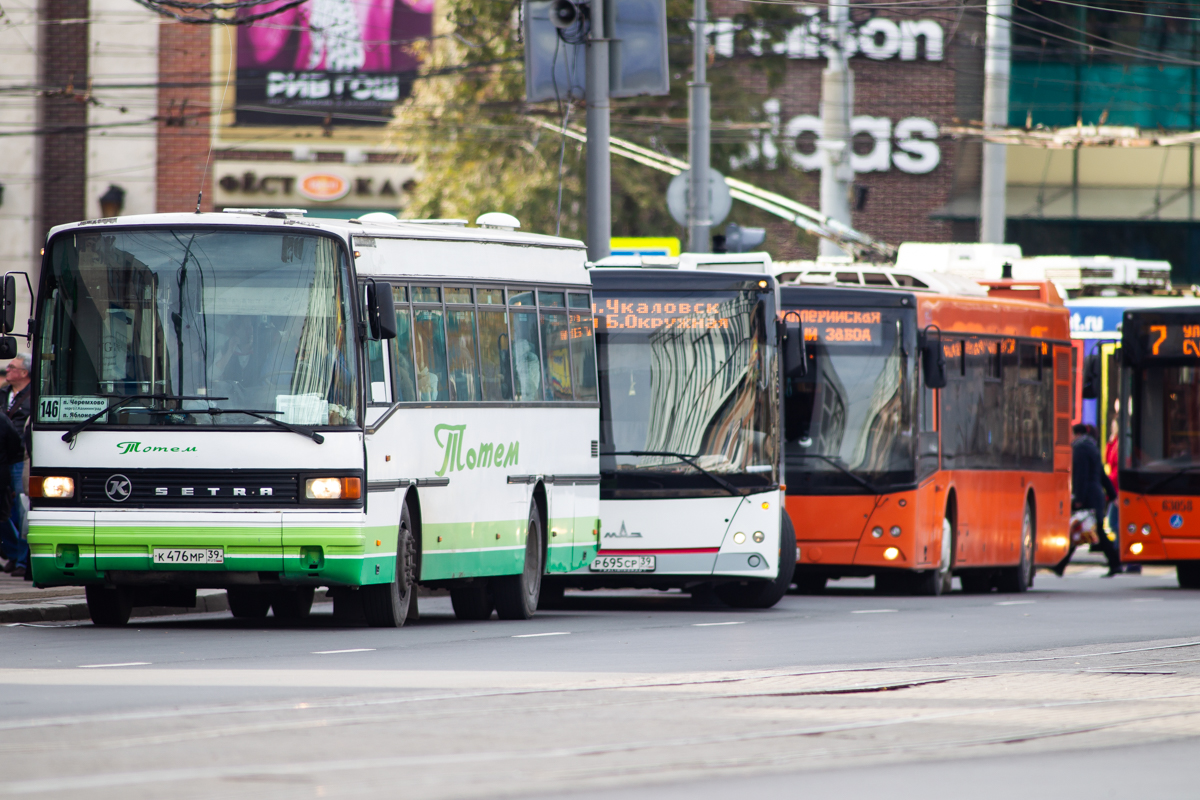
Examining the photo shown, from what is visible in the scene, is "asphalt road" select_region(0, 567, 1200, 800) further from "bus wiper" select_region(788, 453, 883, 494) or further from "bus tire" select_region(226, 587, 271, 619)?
"bus wiper" select_region(788, 453, 883, 494)

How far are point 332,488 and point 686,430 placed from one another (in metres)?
5.08

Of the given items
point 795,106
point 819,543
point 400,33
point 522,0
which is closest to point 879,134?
point 795,106

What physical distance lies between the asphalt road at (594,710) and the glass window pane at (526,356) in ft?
5.84

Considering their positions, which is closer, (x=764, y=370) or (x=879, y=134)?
(x=764, y=370)

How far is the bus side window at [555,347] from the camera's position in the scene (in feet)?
58.7

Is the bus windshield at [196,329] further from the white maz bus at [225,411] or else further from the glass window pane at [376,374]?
the glass window pane at [376,374]

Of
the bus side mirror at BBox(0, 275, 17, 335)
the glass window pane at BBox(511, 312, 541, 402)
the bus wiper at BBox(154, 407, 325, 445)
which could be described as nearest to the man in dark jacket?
the glass window pane at BBox(511, 312, 541, 402)

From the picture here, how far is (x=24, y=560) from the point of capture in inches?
797

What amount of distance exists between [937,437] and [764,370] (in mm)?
3862

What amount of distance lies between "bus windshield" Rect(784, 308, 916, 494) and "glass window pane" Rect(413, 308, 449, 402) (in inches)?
253

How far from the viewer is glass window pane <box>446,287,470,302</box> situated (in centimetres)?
1664

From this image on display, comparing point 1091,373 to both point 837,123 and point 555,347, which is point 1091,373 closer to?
point 837,123

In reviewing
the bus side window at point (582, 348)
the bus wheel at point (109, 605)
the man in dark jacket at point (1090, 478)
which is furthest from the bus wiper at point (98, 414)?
the man in dark jacket at point (1090, 478)

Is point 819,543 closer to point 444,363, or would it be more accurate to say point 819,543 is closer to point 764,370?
point 764,370
